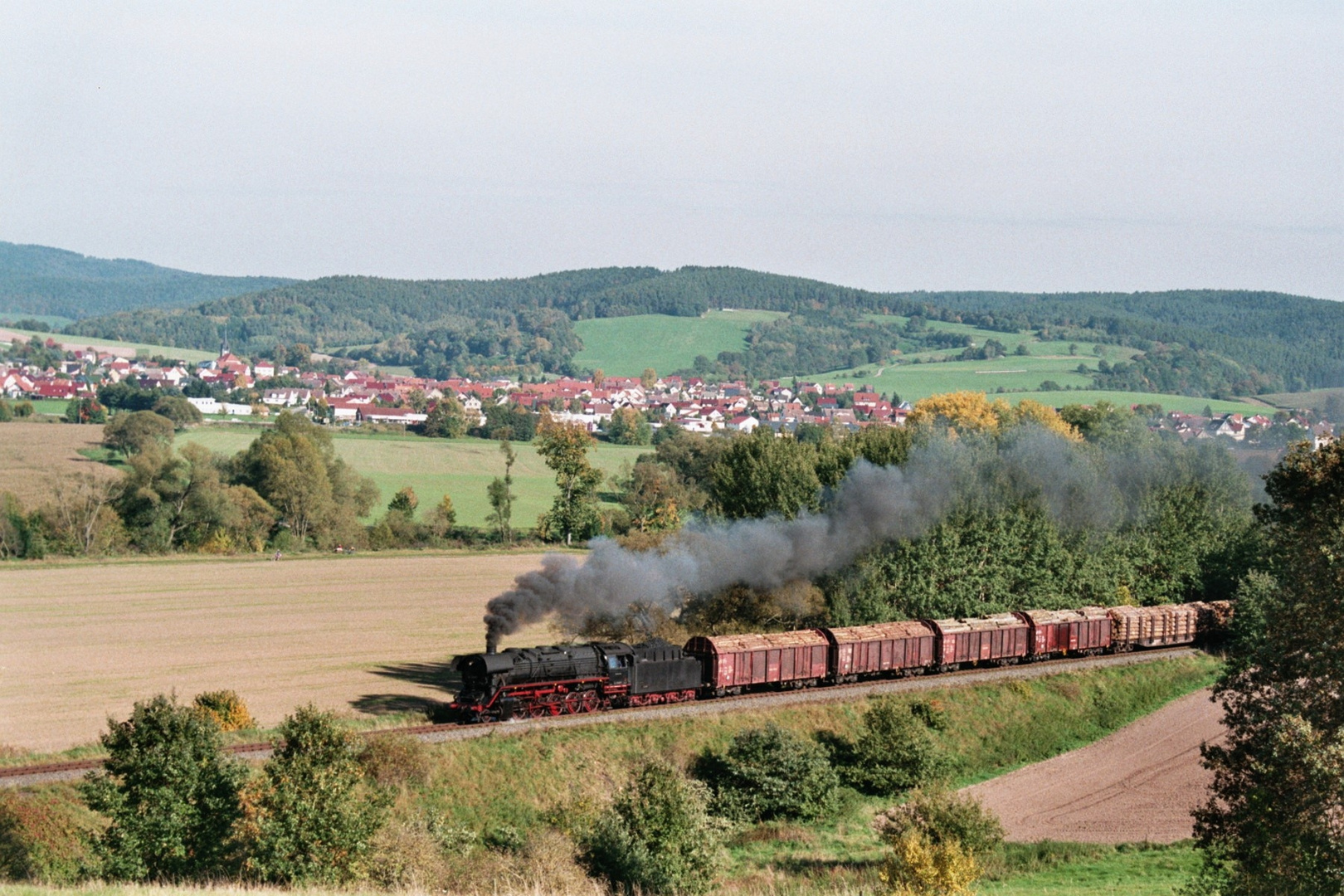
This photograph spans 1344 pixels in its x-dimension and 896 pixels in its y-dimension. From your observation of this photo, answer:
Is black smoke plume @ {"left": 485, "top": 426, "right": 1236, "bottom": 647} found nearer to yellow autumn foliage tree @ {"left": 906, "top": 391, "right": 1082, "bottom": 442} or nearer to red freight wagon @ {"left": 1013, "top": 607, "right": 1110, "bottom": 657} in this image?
red freight wagon @ {"left": 1013, "top": 607, "right": 1110, "bottom": 657}

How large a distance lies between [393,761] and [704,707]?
1418cm

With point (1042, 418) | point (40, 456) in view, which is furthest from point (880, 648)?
point (40, 456)

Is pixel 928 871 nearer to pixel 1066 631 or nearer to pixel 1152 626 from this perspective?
pixel 1066 631

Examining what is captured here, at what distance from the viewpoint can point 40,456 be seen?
414ft

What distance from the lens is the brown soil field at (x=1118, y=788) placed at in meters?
43.7

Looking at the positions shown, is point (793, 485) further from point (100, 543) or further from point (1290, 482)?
point (100, 543)

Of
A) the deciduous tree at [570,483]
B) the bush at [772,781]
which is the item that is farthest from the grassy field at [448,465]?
the bush at [772,781]

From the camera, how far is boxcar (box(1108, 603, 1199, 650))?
65.9 meters

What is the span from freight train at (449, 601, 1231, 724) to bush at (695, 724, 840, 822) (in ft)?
16.4

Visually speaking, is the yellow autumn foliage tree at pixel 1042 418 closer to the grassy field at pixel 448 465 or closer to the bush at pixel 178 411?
the grassy field at pixel 448 465

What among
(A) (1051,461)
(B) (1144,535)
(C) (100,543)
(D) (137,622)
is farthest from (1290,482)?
(C) (100,543)

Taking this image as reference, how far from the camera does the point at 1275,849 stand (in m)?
28.1

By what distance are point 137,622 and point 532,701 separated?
118 ft

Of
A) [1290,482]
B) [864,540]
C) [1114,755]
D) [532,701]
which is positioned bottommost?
[1114,755]
